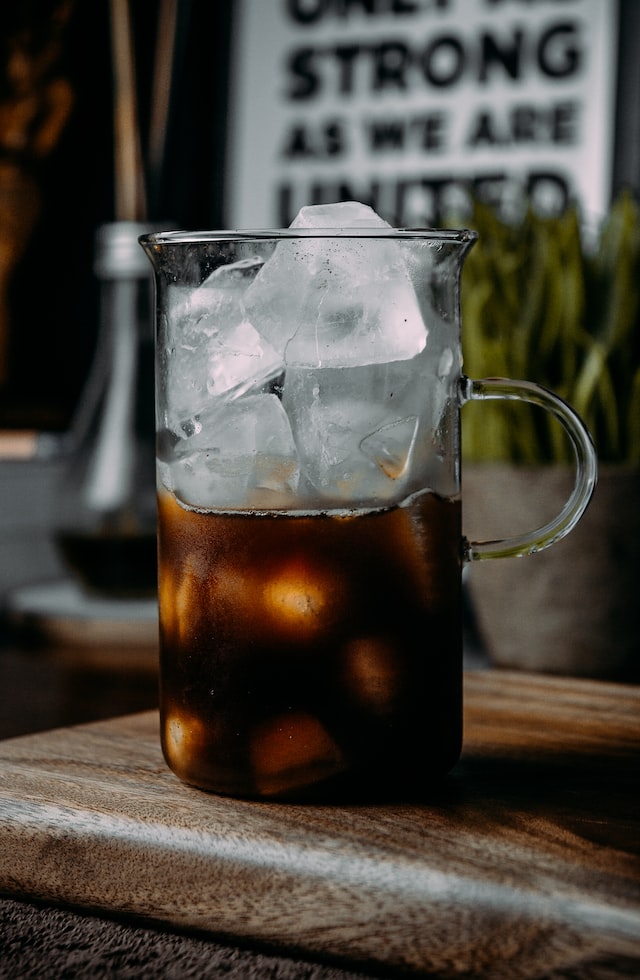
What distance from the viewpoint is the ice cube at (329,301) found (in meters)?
0.63

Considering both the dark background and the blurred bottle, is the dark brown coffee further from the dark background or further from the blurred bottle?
the dark background

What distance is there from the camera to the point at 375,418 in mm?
630

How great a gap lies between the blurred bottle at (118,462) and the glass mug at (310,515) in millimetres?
792

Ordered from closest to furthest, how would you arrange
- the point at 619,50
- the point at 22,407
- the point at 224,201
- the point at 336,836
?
the point at 336,836 < the point at 619,50 < the point at 22,407 < the point at 224,201

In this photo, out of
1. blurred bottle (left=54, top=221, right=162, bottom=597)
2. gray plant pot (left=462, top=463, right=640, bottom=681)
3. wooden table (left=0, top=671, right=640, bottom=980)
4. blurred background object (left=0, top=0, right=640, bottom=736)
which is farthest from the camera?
blurred background object (left=0, top=0, right=640, bottom=736)

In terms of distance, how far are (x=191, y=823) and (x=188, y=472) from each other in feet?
0.59

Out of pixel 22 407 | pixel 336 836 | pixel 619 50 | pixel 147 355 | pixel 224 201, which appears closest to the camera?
pixel 336 836

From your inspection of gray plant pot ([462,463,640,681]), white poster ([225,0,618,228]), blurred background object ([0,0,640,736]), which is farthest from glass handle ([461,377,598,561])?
white poster ([225,0,618,228])

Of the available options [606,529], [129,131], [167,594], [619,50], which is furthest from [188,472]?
[619,50]

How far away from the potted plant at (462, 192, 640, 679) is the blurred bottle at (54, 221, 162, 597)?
48cm

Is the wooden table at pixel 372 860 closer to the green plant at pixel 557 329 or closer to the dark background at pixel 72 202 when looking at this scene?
the green plant at pixel 557 329

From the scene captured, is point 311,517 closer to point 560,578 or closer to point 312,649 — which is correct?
point 312,649

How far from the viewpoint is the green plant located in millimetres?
1043

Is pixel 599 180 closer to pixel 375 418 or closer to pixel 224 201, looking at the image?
pixel 224 201
